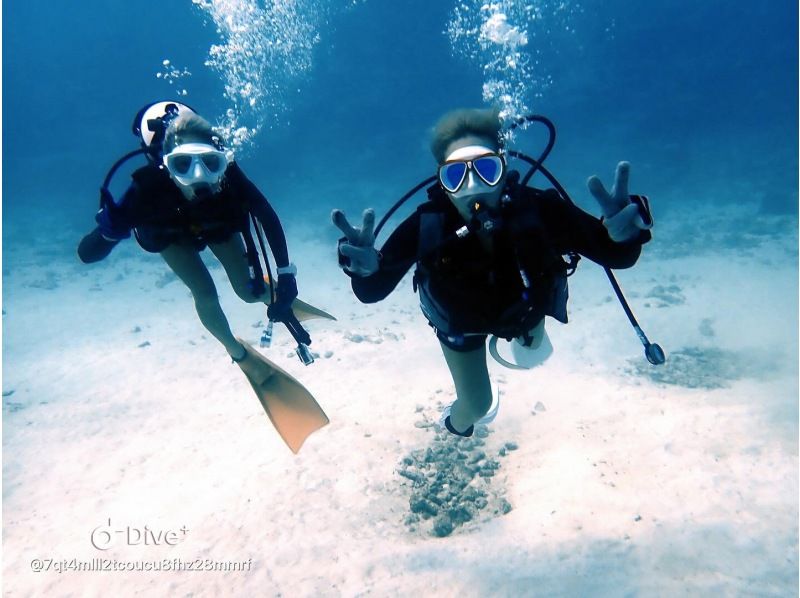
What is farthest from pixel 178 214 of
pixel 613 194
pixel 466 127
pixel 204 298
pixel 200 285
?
pixel 613 194

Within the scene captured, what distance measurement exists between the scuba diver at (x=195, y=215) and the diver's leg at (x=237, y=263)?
0.03 feet

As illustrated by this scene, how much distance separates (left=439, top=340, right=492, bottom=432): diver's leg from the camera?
142 inches

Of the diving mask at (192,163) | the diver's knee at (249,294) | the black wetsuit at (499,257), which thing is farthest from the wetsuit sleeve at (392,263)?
the diver's knee at (249,294)

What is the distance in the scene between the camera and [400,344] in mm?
9773

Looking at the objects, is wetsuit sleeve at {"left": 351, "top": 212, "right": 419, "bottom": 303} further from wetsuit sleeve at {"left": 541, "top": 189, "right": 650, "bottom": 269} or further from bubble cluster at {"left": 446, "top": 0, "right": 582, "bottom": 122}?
bubble cluster at {"left": 446, "top": 0, "right": 582, "bottom": 122}

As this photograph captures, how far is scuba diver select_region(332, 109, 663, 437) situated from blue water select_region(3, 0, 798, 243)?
80.5 ft

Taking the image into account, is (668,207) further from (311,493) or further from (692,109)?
(692,109)

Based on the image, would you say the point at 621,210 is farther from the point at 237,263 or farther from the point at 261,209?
the point at 237,263

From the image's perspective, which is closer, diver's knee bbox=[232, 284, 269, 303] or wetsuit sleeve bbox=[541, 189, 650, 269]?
wetsuit sleeve bbox=[541, 189, 650, 269]

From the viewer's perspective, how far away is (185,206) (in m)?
4.15

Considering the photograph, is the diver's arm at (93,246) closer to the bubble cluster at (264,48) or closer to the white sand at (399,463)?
the white sand at (399,463)

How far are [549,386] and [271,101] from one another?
57463mm

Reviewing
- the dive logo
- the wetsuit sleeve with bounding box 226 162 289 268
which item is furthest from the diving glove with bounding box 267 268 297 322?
the dive logo

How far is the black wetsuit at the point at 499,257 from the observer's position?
270 centimetres
